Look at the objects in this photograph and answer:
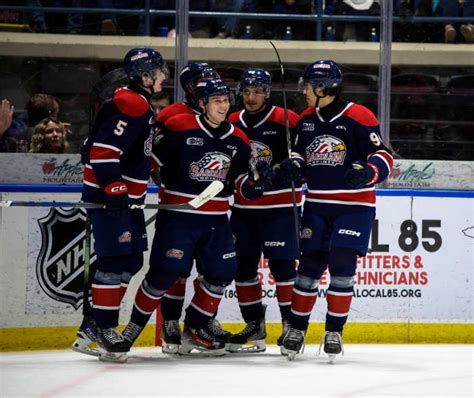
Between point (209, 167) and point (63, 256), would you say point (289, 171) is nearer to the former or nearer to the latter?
point (209, 167)

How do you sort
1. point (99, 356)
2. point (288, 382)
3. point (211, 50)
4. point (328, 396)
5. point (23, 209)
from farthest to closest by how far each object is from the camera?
1. point (211, 50)
2. point (23, 209)
3. point (99, 356)
4. point (288, 382)
5. point (328, 396)

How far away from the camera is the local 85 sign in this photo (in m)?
5.64

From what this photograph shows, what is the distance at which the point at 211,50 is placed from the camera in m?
5.71

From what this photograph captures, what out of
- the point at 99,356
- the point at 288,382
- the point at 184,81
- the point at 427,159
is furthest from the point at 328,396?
the point at 427,159

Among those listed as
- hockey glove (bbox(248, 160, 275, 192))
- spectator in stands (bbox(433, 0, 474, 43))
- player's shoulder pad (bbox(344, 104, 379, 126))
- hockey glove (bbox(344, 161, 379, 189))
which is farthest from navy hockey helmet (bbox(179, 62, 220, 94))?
spectator in stands (bbox(433, 0, 474, 43))

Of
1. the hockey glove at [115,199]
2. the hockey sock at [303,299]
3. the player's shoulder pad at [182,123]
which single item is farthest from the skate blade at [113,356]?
the player's shoulder pad at [182,123]

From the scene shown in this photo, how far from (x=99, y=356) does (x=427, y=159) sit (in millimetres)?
2155

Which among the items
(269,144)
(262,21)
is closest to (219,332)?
(269,144)

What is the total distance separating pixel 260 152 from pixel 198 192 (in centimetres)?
45

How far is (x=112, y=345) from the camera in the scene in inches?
185

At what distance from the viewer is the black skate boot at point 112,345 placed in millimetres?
4703

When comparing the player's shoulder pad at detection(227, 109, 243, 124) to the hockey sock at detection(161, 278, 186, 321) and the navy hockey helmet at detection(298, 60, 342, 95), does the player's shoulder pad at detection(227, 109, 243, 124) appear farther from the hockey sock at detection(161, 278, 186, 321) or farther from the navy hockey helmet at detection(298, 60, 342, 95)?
the hockey sock at detection(161, 278, 186, 321)

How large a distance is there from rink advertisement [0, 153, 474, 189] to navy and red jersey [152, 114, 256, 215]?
779 mm

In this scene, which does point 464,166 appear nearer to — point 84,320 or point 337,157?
point 337,157
